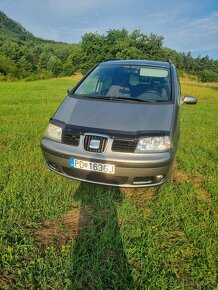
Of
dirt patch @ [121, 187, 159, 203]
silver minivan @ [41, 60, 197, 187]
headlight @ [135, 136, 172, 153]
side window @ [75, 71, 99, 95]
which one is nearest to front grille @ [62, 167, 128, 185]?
silver minivan @ [41, 60, 197, 187]

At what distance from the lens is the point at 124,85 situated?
4340 millimetres

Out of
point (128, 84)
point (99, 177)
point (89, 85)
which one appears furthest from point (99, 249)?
point (89, 85)

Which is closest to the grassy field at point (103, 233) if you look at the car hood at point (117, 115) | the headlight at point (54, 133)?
the headlight at point (54, 133)

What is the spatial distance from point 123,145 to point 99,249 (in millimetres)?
1147

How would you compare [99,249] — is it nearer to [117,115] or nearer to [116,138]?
[116,138]

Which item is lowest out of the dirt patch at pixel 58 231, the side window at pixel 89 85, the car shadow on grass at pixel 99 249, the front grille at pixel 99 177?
the dirt patch at pixel 58 231

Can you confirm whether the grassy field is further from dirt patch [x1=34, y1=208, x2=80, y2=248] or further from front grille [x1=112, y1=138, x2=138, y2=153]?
front grille [x1=112, y1=138, x2=138, y2=153]

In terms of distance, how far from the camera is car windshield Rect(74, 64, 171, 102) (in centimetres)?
405

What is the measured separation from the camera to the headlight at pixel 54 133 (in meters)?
3.47

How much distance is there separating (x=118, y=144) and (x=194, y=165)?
2.33m

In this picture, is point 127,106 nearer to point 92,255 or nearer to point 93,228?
point 93,228

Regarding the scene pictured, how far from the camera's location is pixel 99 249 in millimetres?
2592

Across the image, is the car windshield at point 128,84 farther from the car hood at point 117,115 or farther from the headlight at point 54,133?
the headlight at point 54,133

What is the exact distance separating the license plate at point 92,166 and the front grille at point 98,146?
0.16 meters
